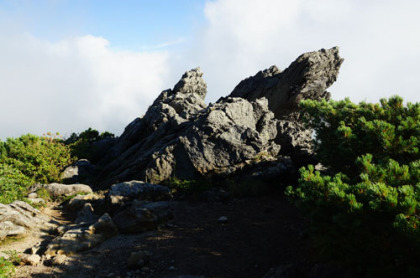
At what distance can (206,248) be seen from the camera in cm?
1107

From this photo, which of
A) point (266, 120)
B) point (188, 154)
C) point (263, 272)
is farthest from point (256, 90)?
point (263, 272)

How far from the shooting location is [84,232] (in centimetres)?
1182

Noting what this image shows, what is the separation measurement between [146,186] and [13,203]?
630 cm

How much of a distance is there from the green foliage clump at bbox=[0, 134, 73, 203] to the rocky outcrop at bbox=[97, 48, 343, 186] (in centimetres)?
363

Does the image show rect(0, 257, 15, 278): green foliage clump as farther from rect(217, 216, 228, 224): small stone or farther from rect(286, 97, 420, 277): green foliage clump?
rect(286, 97, 420, 277): green foliage clump

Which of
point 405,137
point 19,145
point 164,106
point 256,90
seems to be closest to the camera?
point 405,137

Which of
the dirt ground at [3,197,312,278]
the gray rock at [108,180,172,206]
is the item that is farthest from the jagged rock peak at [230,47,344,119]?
the gray rock at [108,180,172,206]

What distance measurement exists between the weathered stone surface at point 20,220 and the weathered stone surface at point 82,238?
2311mm

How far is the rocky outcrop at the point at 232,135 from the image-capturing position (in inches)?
715

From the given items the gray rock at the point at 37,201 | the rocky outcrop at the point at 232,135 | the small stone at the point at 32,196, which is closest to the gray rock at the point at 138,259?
the rocky outcrop at the point at 232,135

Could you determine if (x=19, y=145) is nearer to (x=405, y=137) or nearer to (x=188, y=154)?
(x=188, y=154)

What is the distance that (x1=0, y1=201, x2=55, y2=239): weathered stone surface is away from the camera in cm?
1232

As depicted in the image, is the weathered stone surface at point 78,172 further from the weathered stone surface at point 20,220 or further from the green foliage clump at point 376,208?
the green foliage clump at point 376,208

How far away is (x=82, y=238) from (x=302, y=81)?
21046 mm
